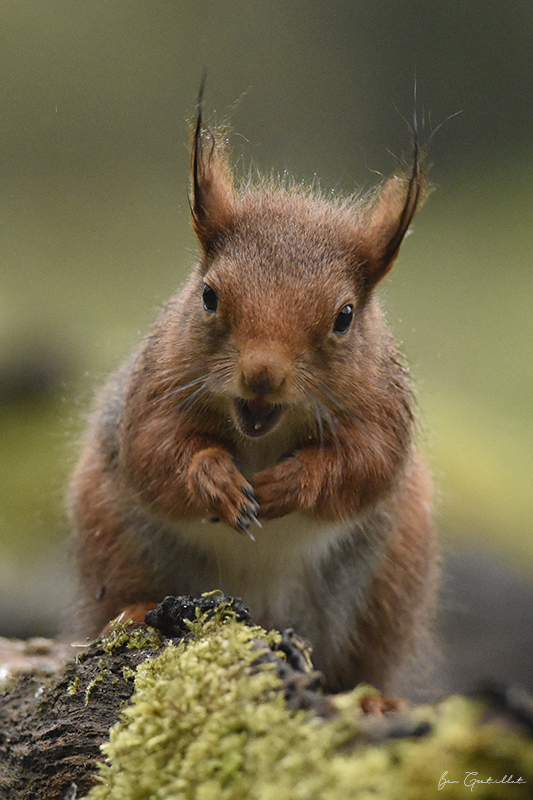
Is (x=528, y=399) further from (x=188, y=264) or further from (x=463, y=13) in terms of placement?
(x=188, y=264)

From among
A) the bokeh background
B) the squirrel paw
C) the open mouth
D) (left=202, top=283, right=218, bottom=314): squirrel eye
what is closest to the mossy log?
the squirrel paw

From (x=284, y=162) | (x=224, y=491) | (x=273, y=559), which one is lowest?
(x=273, y=559)

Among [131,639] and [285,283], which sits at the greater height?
[285,283]

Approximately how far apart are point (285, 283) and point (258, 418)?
12.0 inches

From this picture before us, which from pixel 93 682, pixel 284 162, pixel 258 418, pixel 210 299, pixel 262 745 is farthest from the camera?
pixel 284 162

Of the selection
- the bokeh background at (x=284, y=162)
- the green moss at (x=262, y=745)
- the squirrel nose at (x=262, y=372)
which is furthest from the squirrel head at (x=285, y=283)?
the bokeh background at (x=284, y=162)

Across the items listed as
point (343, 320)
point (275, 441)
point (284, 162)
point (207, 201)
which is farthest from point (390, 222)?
point (284, 162)

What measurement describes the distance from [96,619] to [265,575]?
56cm

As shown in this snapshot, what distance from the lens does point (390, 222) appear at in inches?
77.4

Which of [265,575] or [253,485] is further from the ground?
[253,485]

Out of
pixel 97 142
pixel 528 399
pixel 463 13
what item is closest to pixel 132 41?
Result: pixel 97 142

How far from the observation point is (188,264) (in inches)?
87.8

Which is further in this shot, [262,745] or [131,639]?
[131,639]

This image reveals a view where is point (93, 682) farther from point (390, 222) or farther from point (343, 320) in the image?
point (390, 222)
